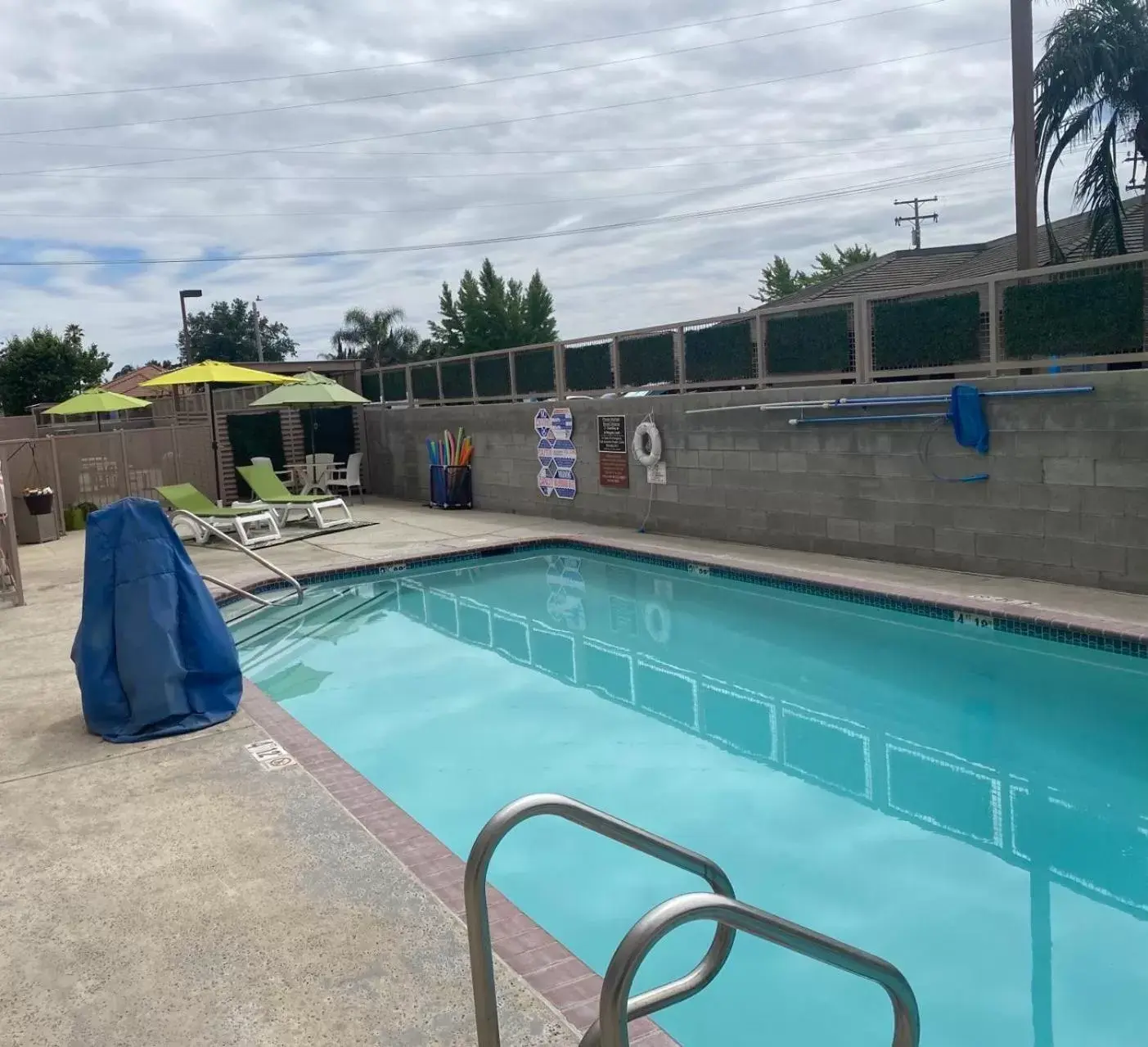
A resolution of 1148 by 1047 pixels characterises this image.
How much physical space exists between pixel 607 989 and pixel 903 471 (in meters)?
7.35

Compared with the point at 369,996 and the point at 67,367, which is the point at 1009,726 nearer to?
the point at 369,996

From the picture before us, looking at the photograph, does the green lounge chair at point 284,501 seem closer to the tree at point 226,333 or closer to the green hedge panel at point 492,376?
the green hedge panel at point 492,376

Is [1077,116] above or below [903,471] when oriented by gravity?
above

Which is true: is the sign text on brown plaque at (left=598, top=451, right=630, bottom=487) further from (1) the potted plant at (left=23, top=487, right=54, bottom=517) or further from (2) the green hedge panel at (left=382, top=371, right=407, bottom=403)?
(1) the potted plant at (left=23, top=487, right=54, bottom=517)

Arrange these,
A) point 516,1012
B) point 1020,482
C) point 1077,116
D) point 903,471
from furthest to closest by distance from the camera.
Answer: point 1077,116
point 903,471
point 1020,482
point 516,1012

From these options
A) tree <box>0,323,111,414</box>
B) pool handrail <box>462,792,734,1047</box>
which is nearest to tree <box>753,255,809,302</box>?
tree <box>0,323,111,414</box>

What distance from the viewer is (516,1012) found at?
258 centimetres

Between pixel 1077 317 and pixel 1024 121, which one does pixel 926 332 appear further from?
pixel 1024 121

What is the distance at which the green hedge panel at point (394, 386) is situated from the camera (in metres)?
17.2

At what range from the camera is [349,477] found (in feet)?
55.3

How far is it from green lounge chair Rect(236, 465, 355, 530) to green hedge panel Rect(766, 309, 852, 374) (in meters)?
6.17

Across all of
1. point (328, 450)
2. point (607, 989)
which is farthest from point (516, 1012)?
point (328, 450)

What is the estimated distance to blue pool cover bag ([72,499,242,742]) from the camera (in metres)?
5.00

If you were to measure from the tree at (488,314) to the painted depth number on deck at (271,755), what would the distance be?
51757mm
